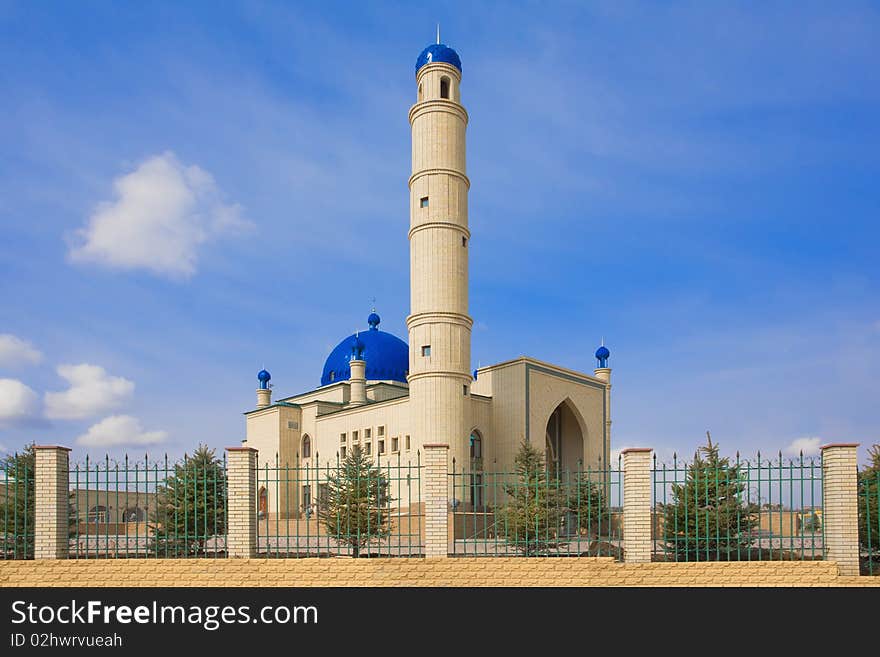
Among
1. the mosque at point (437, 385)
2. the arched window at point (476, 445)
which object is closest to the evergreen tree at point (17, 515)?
the mosque at point (437, 385)

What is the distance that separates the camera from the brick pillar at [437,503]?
12.0m

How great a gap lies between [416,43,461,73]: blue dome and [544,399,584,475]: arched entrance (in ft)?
52.1

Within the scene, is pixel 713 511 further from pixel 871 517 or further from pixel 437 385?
pixel 437 385

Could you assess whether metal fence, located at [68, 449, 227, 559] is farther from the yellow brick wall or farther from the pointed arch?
the pointed arch

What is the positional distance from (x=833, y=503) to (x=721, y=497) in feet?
7.09

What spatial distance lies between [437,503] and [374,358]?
28.8 meters

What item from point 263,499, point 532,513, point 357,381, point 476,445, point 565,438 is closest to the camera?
point 532,513

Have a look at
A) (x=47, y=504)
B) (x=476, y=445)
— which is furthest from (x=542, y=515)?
(x=476, y=445)

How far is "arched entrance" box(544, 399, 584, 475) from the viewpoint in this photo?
121ft

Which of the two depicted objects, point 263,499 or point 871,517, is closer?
point 871,517

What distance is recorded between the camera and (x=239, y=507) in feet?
40.4

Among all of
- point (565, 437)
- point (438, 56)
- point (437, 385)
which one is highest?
point (438, 56)

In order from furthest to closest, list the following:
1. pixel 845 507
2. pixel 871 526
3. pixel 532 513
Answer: pixel 532 513 → pixel 871 526 → pixel 845 507
